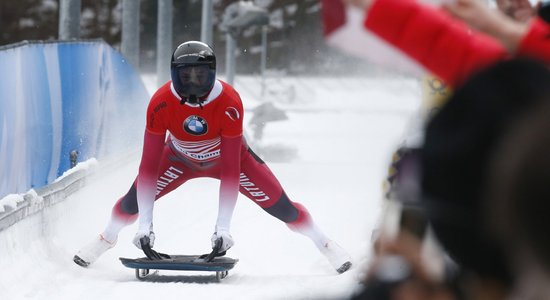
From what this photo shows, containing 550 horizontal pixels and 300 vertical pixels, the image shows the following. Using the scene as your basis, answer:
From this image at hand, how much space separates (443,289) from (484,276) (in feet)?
0.29

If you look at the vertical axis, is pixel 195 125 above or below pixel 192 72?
below

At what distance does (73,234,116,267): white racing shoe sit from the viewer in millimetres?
7980

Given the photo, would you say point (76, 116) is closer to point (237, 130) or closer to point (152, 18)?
point (237, 130)

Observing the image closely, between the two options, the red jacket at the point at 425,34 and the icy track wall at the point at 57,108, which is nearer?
the red jacket at the point at 425,34

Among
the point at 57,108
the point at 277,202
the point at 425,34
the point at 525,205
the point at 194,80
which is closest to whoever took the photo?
the point at 525,205

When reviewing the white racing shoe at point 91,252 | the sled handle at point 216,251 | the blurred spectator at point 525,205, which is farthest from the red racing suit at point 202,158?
the blurred spectator at point 525,205

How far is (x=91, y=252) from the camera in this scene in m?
8.02

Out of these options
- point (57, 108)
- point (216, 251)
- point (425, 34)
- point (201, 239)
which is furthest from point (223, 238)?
point (425, 34)

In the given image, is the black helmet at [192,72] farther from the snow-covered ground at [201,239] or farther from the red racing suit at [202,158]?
the snow-covered ground at [201,239]

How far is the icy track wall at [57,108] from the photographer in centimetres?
806

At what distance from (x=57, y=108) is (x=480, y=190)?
8.79 meters

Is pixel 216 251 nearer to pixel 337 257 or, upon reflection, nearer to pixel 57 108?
pixel 337 257

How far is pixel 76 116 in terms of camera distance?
1071 centimetres

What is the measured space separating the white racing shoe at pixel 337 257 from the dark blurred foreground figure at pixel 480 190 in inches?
261
